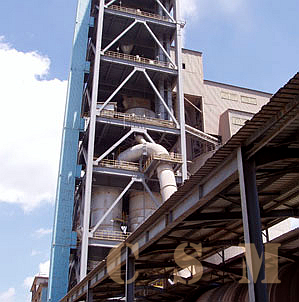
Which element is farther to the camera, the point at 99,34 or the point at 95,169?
the point at 99,34

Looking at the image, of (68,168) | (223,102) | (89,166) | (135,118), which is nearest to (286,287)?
(89,166)

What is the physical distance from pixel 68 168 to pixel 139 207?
6.69m

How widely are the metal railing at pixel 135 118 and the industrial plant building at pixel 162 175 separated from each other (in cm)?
13

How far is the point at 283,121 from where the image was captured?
7.73 metres

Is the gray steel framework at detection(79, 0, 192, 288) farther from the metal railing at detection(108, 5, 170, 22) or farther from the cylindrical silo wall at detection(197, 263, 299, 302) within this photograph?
the cylindrical silo wall at detection(197, 263, 299, 302)

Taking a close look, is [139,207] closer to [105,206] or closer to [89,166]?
[105,206]

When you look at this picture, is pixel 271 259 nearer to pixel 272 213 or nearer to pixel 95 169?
pixel 272 213

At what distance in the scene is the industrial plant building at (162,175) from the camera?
941 centimetres

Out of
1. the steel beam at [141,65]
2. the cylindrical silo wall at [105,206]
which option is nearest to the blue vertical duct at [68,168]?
the cylindrical silo wall at [105,206]

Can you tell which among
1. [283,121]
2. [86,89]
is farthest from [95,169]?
[283,121]

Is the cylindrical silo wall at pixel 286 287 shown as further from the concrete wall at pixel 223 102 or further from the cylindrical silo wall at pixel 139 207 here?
the concrete wall at pixel 223 102

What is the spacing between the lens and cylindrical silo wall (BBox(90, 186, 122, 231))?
112 feet

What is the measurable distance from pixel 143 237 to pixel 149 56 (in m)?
31.9

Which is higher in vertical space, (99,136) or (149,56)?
(149,56)
